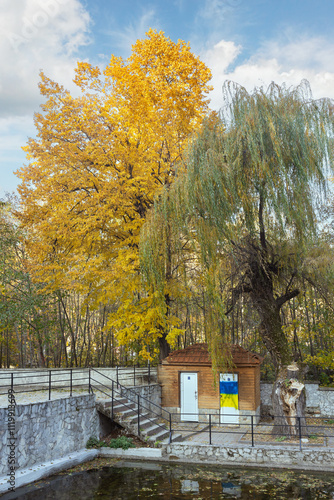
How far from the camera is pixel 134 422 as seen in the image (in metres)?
12.8

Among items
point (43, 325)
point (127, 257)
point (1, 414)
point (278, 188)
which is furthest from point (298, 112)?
point (43, 325)

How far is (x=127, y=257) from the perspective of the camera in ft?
47.7

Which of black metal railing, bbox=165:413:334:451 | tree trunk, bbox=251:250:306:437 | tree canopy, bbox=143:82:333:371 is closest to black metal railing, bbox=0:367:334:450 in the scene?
black metal railing, bbox=165:413:334:451

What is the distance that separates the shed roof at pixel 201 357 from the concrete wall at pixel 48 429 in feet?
14.3

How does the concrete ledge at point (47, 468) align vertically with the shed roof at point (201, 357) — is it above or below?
below

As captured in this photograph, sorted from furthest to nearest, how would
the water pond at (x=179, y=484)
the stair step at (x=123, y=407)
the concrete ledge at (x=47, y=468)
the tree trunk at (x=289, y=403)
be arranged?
the stair step at (x=123, y=407) < the tree trunk at (x=289, y=403) < the concrete ledge at (x=47, y=468) < the water pond at (x=179, y=484)

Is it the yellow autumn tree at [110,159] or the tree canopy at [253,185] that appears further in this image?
the yellow autumn tree at [110,159]

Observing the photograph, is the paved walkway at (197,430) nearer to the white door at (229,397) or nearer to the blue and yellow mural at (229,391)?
the white door at (229,397)

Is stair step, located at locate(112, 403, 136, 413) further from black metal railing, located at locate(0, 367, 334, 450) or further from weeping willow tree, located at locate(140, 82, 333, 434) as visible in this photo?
weeping willow tree, located at locate(140, 82, 333, 434)

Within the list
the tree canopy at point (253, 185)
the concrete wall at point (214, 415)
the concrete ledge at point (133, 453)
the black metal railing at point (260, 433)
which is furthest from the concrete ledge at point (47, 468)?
the tree canopy at point (253, 185)

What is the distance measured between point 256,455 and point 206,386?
4.63 m

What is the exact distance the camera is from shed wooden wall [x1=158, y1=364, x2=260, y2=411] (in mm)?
15148

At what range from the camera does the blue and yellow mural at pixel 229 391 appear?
1528cm

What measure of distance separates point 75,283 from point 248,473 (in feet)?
26.8
